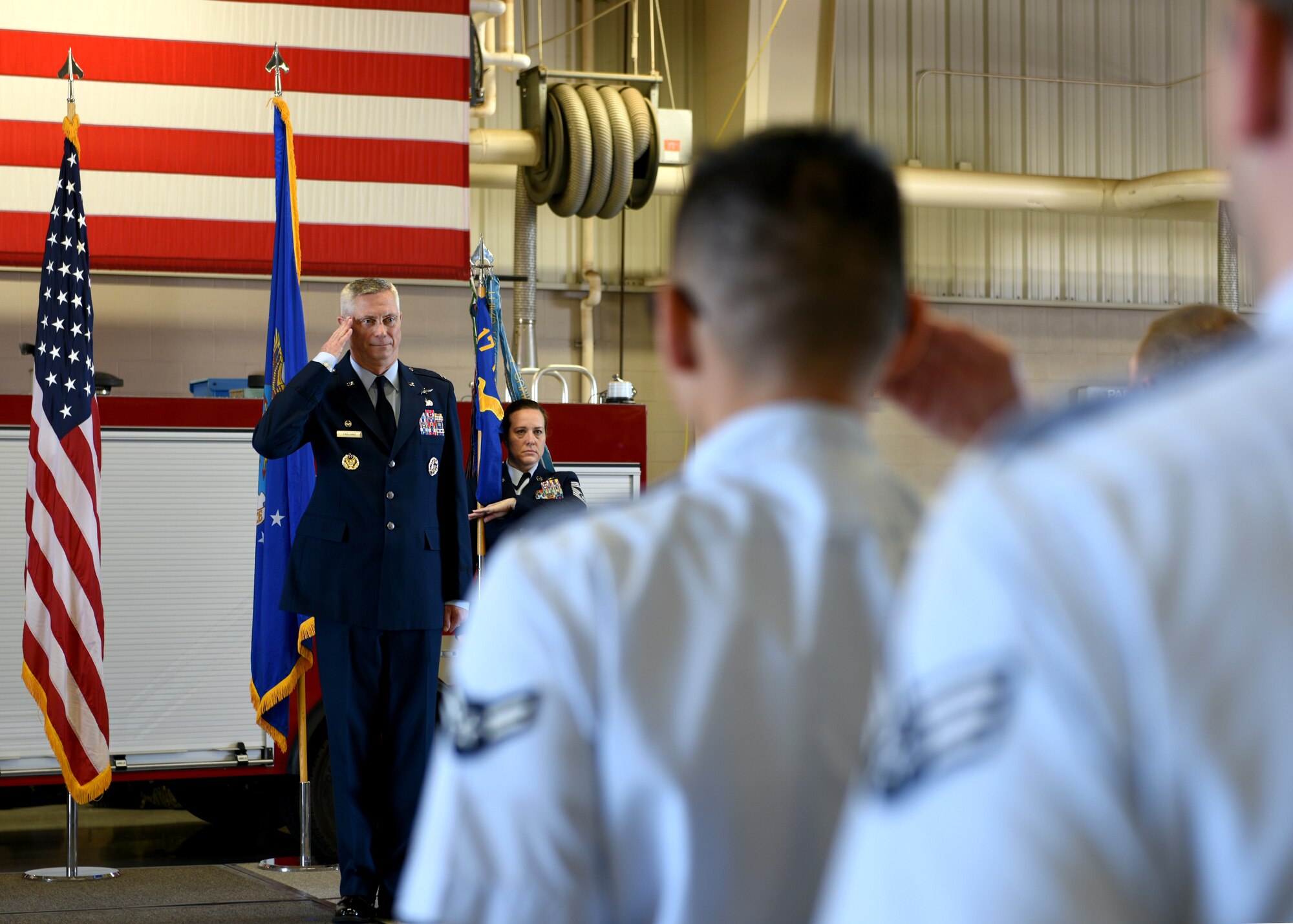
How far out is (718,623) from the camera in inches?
38.5

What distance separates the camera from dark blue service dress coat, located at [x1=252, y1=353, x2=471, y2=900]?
421 centimetres

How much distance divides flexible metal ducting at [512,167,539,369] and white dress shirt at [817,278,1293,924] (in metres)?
9.73

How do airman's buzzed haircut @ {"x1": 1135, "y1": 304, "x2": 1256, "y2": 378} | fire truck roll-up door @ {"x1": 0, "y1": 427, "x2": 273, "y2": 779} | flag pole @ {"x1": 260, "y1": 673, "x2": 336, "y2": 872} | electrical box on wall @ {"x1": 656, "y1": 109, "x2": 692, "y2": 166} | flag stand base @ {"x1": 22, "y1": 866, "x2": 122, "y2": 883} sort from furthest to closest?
electrical box on wall @ {"x1": 656, "y1": 109, "x2": 692, "y2": 166} < fire truck roll-up door @ {"x1": 0, "y1": 427, "x2": 273, "y2": 779} < flag pole @ {"x1": 260, "y1": 673, "x2": 336, "y2": 872} < flag stand base @ {"x1": 22, "y1": 866, "x2": 122, "y2": 883} < airman's buzzed haircut @ {"x1": 1135, "y1": 304, "x2": 1256, "y2": 378}

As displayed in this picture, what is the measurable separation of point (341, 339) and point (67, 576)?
189 cm

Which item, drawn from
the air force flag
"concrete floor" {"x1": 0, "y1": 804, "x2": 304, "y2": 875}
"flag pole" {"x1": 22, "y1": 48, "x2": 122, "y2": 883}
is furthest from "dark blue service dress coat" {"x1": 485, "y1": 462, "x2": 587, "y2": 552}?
"flag pole" {"x1": 22, "y1": 48, "x2": 122, "y2": 883}

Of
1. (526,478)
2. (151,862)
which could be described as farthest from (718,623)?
(151,862)

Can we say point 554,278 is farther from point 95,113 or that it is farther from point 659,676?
point 659,676

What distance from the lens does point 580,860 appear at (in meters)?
0.93

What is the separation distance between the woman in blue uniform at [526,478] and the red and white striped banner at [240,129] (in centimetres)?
207

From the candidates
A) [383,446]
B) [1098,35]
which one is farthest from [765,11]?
[1098,35]

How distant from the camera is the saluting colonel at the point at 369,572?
422 centimetres

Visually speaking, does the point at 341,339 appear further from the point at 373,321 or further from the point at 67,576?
the point at 67,576

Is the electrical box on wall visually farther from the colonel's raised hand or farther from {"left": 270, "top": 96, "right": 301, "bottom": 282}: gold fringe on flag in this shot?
the colonel's raised hand

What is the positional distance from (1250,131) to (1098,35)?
13955mm
